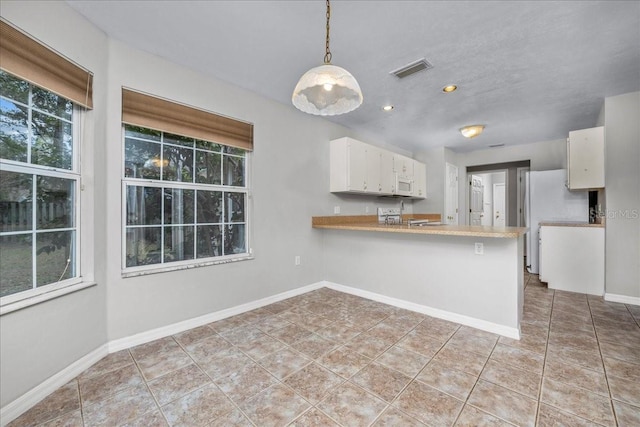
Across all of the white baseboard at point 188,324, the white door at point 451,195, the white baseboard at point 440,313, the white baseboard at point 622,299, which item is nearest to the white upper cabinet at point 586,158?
the white baseboard at point 622,299

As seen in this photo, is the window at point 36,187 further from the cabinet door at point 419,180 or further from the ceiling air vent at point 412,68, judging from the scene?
the cabinet door at point 419,180

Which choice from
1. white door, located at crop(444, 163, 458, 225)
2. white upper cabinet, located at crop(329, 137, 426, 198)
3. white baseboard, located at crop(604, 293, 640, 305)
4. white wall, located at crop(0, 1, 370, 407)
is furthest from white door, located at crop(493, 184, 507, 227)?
white wall, located at crop(0, 1, 370, 407)

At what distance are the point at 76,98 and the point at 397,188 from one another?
13.6 ft

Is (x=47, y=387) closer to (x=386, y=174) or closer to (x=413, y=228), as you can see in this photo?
(x=413, y=228)

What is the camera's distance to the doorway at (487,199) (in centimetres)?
644

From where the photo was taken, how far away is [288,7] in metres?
1.77

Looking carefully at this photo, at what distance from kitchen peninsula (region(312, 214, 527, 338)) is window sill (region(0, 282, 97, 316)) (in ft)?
8.32

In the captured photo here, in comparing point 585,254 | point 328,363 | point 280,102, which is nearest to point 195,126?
point 280,102

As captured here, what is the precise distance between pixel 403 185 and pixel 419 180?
777 mm

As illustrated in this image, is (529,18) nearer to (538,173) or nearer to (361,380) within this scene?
(361,380)

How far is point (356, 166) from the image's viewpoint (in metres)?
3.87

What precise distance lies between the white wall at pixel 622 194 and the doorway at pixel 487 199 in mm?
2942

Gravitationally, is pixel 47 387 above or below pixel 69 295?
below

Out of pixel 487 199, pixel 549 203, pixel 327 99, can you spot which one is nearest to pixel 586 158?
pixel 549 203
